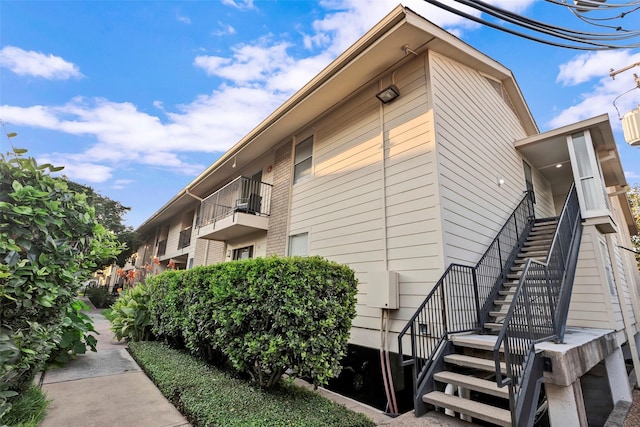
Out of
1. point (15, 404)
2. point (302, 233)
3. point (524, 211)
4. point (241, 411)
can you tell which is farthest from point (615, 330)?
point (15, 404)

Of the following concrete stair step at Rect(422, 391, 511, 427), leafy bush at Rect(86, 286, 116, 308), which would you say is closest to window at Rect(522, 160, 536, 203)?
concrete stair step at Rect(422, 391, 511, 427)

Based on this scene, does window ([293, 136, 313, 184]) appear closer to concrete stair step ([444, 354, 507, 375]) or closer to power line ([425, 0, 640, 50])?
power line ([425, 0, 640, 50])

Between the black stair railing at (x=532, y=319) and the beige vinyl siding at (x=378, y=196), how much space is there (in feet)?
3.92

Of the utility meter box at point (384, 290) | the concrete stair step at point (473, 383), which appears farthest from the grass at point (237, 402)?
the utility meter box at point (384, 290)

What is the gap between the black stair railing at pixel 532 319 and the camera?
2926 mm

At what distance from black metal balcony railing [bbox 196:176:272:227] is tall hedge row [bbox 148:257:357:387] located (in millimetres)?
4193

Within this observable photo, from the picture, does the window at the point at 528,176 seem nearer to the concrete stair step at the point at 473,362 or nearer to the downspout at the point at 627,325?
the downspout at the point at 627,325

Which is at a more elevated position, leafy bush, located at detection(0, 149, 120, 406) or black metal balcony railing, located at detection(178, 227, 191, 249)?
black metal balcony railing, located at detection(178, 227, 191, 249)

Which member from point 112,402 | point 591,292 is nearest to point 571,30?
point 591,292

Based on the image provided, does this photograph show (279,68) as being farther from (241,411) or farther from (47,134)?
(241,411)

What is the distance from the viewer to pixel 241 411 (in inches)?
129

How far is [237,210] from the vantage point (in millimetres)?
8312

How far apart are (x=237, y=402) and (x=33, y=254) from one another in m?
2.46

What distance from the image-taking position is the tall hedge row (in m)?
3.66
